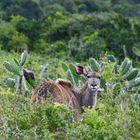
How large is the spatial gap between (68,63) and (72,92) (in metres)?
9.51

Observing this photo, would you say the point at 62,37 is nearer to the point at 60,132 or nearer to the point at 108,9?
the point at 108,9

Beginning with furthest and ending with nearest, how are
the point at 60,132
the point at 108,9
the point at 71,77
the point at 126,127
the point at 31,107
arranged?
1. the point at 108,9
2. the point at 71,77
3. the point at 31,107
4. the point at 60,132
5. the point at 126,127

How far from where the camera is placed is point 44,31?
29.6m

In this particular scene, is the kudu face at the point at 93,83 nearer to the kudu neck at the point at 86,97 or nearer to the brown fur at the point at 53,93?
the kudu neck at the point at 86,97

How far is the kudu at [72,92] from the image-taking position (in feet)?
21.2

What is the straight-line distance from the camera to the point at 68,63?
55.3 feet

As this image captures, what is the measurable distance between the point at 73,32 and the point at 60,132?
24857 millimetres

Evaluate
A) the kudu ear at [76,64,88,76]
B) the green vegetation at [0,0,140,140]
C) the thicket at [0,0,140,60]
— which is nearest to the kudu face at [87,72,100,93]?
the green vegetation at [0,0,140,140]

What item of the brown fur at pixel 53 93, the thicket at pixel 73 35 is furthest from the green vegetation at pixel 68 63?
the brown fur at pixel 53 93

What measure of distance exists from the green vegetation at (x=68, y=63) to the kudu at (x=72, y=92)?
162 millimetres

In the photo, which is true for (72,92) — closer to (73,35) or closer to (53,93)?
(53,93)

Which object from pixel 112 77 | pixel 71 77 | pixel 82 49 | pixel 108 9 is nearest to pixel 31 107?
pixel 112 77

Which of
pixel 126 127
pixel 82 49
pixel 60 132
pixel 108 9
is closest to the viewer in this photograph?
pixel 126 127

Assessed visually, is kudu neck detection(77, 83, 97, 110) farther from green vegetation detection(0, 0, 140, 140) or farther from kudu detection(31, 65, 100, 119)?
green vegetation detection(0, 0, 140, 140)
